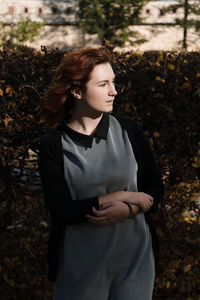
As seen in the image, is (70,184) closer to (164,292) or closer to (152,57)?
(152,57)

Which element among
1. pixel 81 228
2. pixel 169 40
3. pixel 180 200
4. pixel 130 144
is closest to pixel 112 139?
pixel 130 144

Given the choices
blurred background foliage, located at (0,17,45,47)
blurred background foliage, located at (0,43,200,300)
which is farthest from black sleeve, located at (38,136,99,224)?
blurred background foliage, located at (0,17,45,47)

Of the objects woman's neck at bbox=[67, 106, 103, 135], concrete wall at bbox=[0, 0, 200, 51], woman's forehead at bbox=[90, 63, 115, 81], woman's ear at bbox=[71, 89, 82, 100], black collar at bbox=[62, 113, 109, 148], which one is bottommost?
concrete wall at bbox=[0, 0, 200, 51]

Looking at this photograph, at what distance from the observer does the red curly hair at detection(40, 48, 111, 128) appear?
1.87 meters

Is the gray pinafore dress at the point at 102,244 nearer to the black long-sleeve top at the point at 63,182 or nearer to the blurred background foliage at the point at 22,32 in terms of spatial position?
the black long-sleeve top at the point at 63,182

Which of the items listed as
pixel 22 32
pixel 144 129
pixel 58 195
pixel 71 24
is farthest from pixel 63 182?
pixel 71 24

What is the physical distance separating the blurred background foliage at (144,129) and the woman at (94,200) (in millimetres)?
1323

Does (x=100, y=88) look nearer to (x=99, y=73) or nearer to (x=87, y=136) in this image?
(x=99, y=73)

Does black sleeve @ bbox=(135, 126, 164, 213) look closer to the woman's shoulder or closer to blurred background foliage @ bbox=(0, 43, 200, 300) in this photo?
the woman's shoulder

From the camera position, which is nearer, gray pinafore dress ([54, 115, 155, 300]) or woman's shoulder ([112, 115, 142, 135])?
gray pinafore dress ([54, 115, 155, 300])

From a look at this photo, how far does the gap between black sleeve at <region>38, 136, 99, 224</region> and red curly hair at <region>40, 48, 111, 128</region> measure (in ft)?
0.69

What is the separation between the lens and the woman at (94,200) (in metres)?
1.81

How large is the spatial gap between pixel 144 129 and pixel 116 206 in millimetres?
1622

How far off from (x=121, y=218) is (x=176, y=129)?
61.9 inches
